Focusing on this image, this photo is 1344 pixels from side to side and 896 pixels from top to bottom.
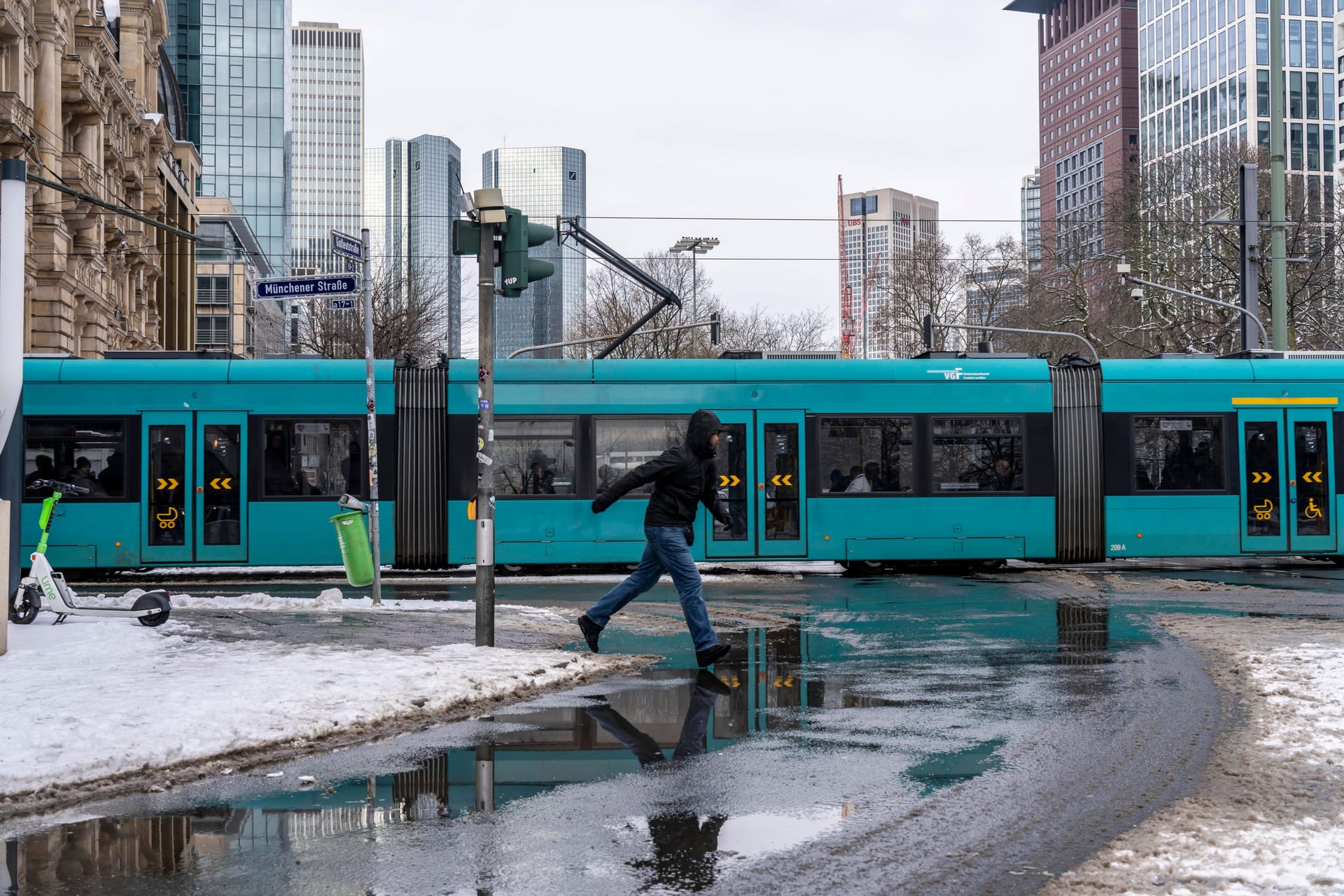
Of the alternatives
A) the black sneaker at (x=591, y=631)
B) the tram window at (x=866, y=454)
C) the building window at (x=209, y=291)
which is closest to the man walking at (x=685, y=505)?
the black sneaker at (x=591, y=631)

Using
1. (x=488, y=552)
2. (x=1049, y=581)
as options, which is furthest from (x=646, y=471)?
(x=1049, y=581)

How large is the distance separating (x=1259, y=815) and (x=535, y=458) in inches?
569

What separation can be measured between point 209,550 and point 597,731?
12772mm

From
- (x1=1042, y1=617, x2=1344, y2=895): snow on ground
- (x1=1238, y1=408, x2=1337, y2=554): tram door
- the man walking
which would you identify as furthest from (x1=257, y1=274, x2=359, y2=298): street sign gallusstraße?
(x1=1238, y1=408, x2=1337, y2=554): tram door

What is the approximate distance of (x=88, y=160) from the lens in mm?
42969

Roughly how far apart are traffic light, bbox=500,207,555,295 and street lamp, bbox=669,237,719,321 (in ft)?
159

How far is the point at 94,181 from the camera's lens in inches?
1719

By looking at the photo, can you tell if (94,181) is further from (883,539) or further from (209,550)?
(883,539)

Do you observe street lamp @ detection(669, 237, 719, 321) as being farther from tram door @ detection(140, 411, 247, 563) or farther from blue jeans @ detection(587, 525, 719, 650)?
blue jeans @ detection(587, 525, 719, 650)

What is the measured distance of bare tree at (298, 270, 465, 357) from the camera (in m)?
51.2

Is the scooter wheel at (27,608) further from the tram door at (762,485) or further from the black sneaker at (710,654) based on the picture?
the tram door at (762,485)

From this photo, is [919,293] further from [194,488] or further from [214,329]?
[214,329]

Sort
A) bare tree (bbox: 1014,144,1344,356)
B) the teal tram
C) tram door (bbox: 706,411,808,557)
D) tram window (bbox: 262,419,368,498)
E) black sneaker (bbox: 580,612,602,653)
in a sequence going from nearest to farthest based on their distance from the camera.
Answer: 1. black sneaker (bbox: 580,612,602,653)
2. the teal tram
3. tram window (bbox: 262,419,368,498)
4. tram door (bbox: 706,411,808,557)
5. bare tree (bbox: 1014,144,1344,356)

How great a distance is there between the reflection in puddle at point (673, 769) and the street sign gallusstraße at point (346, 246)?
5.88m
